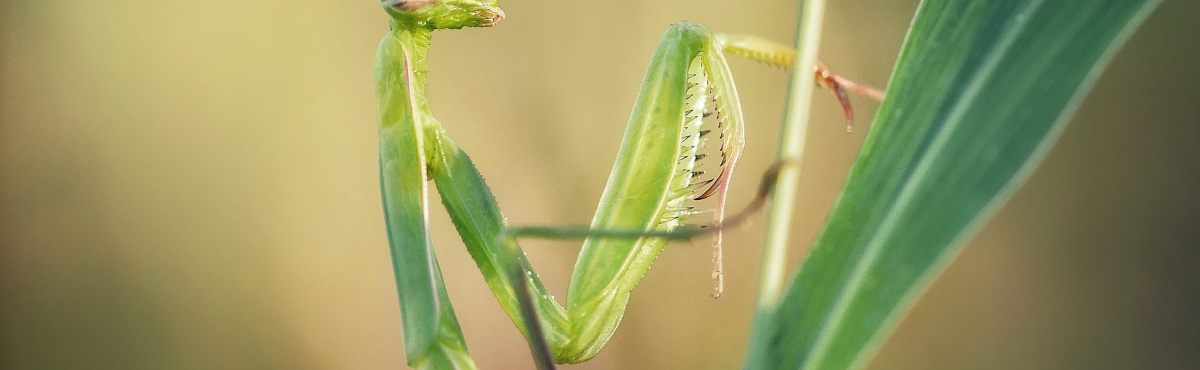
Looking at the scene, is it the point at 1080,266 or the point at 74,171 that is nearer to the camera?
the point at 1080,266

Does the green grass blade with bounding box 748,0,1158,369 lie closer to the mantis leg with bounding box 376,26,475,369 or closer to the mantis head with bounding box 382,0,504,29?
the mantis leg with bounding box 376,26,475,369

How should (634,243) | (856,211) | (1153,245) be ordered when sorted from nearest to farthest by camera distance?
(856,211)
(634,243)
(1153,245)

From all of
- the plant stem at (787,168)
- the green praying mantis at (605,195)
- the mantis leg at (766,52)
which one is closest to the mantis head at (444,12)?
the green praying mantis at (605,195)

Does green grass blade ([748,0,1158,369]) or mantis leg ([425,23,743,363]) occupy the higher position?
green grass blade ([748,0,1158,369])

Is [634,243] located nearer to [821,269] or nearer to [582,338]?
[582,338]

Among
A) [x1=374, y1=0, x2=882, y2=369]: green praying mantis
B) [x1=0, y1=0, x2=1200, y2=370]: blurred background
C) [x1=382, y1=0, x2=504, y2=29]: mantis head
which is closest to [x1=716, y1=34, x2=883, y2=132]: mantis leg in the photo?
[x1=374, y1=0, x2=882, y2=369]: green praying mantis

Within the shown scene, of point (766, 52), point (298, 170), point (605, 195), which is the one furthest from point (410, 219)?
point (298, 170)

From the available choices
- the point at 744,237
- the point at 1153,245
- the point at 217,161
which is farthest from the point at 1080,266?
the point at 217,161
